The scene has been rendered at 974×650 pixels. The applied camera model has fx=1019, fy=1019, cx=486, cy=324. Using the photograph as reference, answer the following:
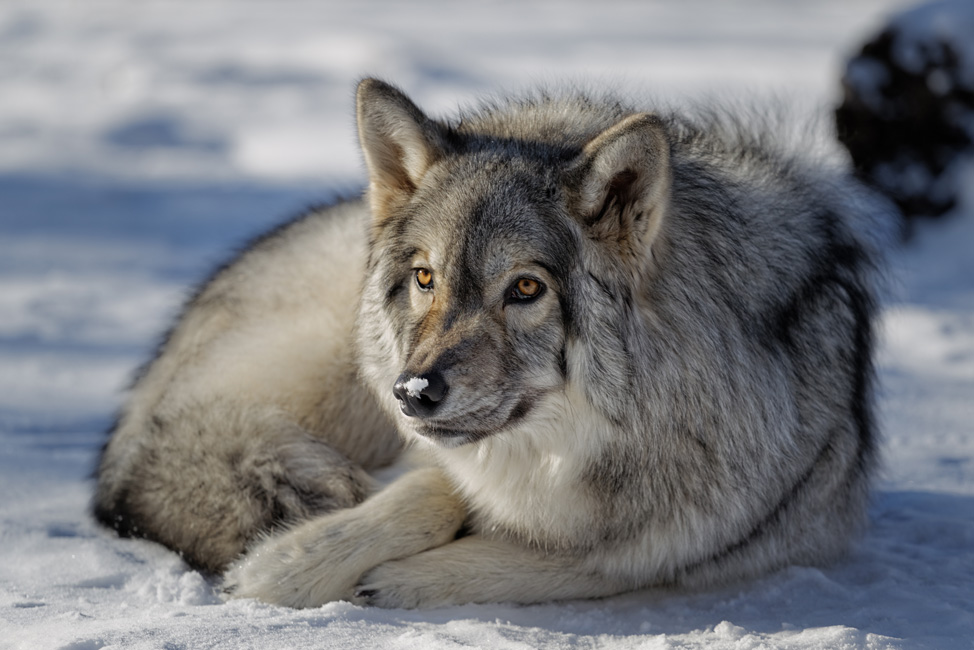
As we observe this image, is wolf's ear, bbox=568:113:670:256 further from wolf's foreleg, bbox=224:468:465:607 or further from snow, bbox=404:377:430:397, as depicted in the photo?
wolf's foreleg, bbox=224:468:465:607

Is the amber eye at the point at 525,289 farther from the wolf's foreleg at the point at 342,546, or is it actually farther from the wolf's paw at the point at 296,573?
the wolf's paw at the point at 296,573

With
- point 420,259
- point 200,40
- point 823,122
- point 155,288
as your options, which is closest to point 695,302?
point 420,259

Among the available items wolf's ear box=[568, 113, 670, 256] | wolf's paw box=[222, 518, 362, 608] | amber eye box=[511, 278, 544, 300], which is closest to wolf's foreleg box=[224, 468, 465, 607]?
wolf's paw box=[222, 518, 362, 608]

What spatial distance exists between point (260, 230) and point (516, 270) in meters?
2.70

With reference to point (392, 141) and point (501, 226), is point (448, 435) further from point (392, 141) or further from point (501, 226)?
point (392, 141)

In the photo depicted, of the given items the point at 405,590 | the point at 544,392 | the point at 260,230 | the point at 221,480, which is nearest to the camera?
the point at 544,392

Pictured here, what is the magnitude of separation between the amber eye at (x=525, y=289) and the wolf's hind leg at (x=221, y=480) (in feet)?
3.43

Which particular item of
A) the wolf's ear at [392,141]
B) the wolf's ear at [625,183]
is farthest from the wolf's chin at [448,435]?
the wolf's ear at [392,141]

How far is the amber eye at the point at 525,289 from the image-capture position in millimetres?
2973

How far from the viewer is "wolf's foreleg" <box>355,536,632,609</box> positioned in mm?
3268

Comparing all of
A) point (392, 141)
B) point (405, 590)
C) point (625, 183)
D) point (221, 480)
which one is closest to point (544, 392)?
point (625, 183)

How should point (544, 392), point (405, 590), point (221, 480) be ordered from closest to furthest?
point (544, 392), point (405, 590), point (221, 480)

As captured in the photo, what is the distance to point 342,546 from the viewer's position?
10.9 feet

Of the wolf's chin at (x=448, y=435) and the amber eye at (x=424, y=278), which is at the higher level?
the amber eye at (x=424, y=278)
